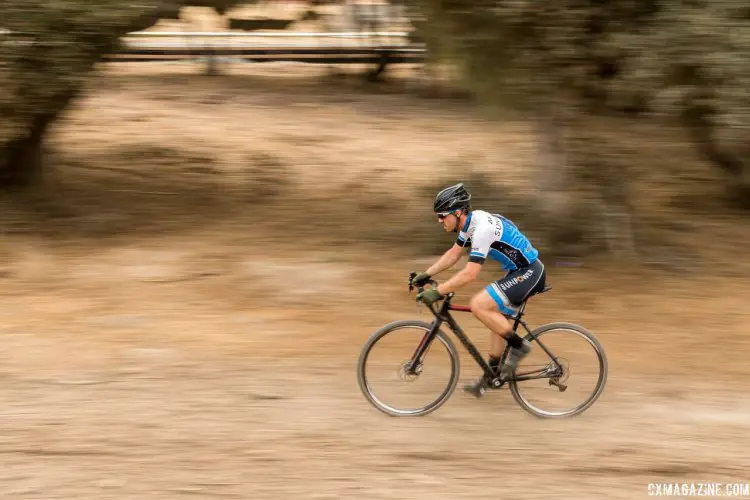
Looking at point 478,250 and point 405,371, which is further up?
point 478,250

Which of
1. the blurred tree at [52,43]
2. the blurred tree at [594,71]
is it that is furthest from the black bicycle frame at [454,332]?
the blurred tree at [52,43]

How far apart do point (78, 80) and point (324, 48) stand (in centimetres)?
1506

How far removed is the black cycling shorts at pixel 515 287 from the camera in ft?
24.2

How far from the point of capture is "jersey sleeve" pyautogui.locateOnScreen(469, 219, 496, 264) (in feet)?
23.5

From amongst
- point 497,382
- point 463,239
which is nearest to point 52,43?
point 463,239

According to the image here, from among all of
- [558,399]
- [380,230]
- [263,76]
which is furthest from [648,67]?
[263,76]

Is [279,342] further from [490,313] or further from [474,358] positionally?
[490,313]

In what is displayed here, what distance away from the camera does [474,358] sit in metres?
7.67

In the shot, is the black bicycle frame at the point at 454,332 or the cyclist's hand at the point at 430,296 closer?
the cyclist's hand at the point at 430,296

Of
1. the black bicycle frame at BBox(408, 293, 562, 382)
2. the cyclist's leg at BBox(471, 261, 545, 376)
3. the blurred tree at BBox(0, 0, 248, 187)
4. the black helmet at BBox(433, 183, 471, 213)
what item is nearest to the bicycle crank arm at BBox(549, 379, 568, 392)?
the black bicycle frame at BBox(408, 293, 562, 382)

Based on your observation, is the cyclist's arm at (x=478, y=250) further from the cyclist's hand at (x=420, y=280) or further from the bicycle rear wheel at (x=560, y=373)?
the bicycle rear wheel at (x=560, y=373)

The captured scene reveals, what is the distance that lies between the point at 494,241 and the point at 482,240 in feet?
0.40

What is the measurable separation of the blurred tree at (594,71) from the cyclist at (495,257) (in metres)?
3.31

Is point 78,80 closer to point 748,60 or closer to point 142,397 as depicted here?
point 142,397
